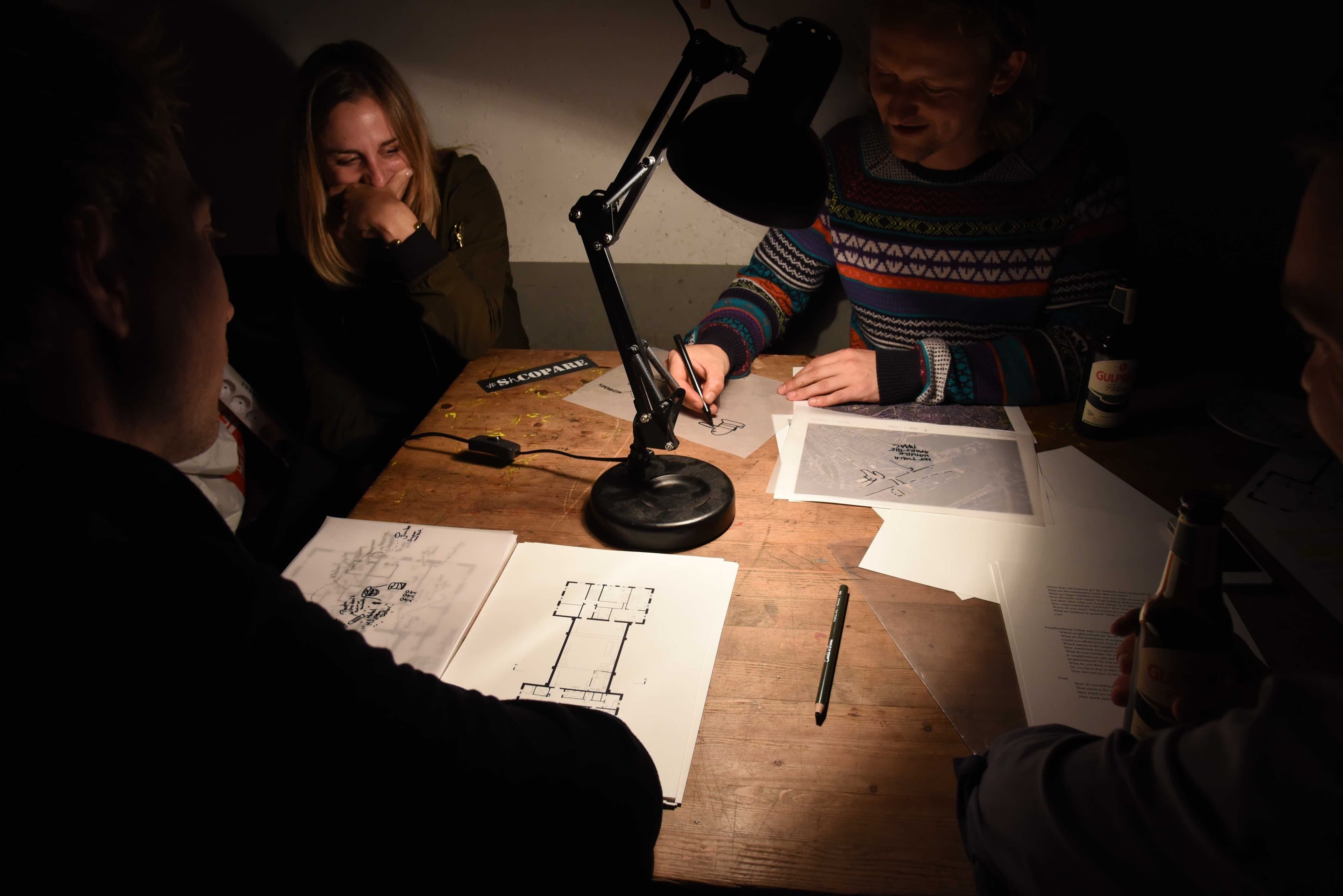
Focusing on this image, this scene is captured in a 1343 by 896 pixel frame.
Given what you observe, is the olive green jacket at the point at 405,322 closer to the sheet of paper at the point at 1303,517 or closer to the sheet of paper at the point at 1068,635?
the sheet of paper at the point at 1068,635

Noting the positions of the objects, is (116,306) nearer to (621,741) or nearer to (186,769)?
(186,769)

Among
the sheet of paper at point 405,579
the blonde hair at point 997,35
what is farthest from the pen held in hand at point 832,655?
the blonde hair at point 997,35

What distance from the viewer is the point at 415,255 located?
5.48 feet

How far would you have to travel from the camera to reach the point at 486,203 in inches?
75.9

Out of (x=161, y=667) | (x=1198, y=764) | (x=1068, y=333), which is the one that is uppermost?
(x=161, y=667)

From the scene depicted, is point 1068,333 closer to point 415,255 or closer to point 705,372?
point 705,372

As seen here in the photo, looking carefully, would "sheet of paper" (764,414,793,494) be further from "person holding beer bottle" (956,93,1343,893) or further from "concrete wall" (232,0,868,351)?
"concrete wall" (232,0,868,351)

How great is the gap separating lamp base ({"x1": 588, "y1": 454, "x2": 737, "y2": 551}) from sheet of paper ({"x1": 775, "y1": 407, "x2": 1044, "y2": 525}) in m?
0.12

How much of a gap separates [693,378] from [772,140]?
0.52 metres

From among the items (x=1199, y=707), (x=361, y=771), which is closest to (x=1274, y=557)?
(x=1199, y=707)

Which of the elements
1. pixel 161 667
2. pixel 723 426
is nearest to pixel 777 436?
pixel 723 426

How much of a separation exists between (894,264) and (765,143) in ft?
3.00

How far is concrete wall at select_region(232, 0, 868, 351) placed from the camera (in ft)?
5.89

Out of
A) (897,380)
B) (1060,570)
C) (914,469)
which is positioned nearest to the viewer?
(1060,570)
